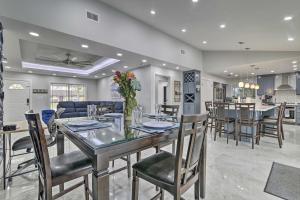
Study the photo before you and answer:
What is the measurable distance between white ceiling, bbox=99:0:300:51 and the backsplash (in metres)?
4.35

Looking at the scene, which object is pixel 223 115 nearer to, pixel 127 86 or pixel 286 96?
pixel 127 86

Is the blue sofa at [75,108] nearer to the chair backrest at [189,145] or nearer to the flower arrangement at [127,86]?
the flower arrangement at [127,86]

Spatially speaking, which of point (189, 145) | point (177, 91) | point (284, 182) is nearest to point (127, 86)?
point (189, 145)

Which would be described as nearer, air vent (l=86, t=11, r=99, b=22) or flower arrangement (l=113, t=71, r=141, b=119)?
flower arrangement (l=113, t=71, r=141, b=119)

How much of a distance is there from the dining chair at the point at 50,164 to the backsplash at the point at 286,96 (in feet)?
35.0

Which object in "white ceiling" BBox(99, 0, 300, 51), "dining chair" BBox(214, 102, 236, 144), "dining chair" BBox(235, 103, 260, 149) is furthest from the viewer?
"dining chair" BBox(214, 102, 236, 144)

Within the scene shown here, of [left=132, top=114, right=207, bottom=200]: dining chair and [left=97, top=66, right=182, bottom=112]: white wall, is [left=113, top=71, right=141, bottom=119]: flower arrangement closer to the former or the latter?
[left=132, top=114, right=207, bottom=200]: dining chair

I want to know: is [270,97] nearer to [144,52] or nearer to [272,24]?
[272,24]

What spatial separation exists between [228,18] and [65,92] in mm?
9742

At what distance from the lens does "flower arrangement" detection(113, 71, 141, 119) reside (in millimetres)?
1624

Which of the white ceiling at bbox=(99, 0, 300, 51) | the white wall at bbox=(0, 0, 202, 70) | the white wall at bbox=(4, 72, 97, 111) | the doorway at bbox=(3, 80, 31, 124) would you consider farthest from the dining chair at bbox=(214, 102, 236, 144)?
the doorway at bbox=(3, 80, 31, 124)

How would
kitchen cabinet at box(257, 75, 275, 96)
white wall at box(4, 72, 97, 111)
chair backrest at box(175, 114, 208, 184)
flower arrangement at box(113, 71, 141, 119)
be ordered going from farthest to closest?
kitchen cabinet at box(257, 75, 275, 96)
white wall at box(4, 72, 97, 111)
flower arrangement at box(113, 71, 141, 119)
chair backrest at box(175, 114, 208, 184)

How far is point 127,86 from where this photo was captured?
5.40ft

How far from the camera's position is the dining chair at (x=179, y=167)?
1.11 m
